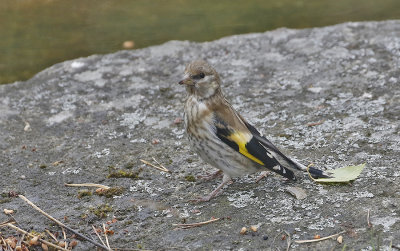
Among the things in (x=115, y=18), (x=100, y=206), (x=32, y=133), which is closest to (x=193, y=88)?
(x=100, y=206)

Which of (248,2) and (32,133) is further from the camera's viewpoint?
(248,2)

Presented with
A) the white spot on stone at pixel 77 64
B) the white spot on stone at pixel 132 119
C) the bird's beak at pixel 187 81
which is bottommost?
the white spot on stone at pixel 132 119

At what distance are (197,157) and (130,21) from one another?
3.78 metres

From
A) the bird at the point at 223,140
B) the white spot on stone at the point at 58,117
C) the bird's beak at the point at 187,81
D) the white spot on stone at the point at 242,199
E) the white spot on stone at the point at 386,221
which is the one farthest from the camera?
the white spot on stone at the point at 58,117

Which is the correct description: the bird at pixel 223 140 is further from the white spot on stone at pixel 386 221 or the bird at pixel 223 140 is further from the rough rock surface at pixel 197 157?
the white spot on stone at pixel 386 221

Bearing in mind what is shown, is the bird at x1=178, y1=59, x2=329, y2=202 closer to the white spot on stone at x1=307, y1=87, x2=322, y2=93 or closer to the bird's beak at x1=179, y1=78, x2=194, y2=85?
the bird's beak at x1=179, y1=78, x2=194, y2=85

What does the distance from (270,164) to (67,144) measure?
1.73m

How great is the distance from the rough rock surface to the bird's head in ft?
1.87

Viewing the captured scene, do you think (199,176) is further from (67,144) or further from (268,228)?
(67,144)

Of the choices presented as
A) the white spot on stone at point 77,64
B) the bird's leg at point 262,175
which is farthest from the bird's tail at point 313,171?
the white spot on stone at point 77,64

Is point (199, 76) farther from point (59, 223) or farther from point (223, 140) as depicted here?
point (59, 223)

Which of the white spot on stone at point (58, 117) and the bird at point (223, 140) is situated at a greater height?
the bird at point (223, 140)

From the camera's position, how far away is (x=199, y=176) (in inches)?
171

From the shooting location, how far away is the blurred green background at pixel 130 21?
7406 mm
